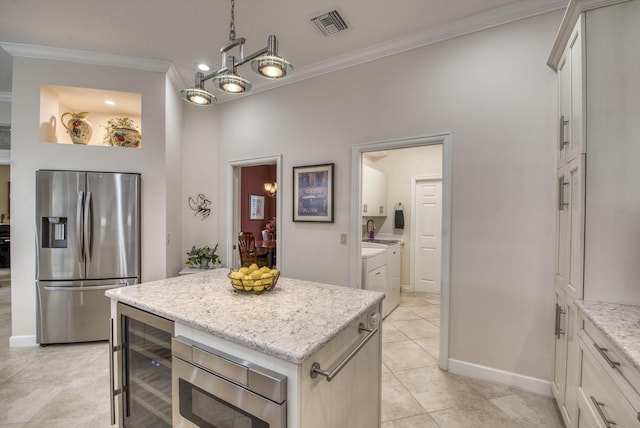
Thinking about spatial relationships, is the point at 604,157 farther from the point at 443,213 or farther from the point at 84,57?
the point at 84,57

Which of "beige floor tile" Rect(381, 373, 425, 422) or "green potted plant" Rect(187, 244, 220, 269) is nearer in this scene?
"beige floor tile" Rect(381, 373, 425, 422)

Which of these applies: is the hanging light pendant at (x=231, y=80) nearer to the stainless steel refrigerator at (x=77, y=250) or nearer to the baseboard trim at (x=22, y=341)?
the stainless steel refrigerator at (x=77, y=250)

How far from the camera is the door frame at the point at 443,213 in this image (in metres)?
2.45

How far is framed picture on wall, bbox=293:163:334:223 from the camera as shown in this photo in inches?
121

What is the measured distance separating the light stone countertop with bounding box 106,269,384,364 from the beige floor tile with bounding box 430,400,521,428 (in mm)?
1107

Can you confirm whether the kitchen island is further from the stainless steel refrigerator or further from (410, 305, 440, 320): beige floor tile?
(410, 305, 440, 320): beige floor tile

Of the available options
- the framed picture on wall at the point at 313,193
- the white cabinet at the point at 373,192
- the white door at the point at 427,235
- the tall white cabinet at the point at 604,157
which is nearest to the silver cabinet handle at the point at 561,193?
the tall white cabinet at the point at 604,157

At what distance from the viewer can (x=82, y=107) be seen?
3463mm

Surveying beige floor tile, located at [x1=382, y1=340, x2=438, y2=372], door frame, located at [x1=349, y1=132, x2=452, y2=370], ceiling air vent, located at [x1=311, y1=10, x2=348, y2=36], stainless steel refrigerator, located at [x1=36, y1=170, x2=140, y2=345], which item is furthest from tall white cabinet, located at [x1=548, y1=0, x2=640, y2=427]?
stainless steel refrigerator, located at [x1=36, y1=170, x2=140, y2=345]

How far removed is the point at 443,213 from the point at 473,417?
5.02 ft

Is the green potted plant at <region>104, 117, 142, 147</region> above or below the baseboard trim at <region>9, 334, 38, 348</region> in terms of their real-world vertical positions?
above

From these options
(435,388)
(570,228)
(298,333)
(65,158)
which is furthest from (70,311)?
(570,228)

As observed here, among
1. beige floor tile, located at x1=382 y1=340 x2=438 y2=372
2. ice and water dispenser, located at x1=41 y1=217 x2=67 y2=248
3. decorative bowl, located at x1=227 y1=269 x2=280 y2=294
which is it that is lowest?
beige floor tile, located at x1=382 y1=340 x2=438 y2=372

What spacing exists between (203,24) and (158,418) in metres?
2.97
